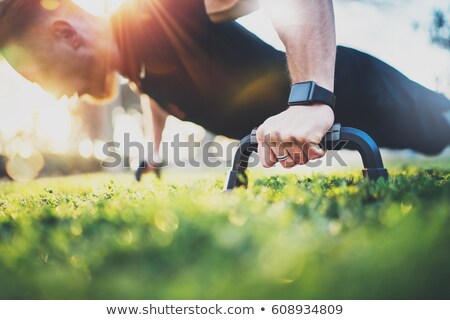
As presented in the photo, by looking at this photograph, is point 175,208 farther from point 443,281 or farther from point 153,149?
point 153,149

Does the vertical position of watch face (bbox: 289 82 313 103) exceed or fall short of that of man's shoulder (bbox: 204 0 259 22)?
it falls short

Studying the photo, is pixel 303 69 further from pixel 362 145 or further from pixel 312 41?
pixel 362 145

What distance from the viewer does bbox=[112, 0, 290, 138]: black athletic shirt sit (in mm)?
2861

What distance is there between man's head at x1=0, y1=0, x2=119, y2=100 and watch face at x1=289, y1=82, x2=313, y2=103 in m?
2.17

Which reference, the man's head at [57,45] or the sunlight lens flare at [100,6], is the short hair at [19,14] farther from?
the sunlight lens flare at [100,6]

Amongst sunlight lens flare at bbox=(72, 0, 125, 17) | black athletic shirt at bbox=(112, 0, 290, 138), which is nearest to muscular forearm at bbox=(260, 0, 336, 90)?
black athletic shirt at bbox=(112, 0, 290, 138)

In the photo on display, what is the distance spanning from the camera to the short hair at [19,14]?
9.73 ft

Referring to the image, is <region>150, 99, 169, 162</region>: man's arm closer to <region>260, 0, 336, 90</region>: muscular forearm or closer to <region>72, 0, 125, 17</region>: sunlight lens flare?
<region>72, 0, 125, 17</region>: sunlight lens flare

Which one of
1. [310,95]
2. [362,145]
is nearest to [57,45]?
[310,95]

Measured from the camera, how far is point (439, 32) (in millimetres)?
2834

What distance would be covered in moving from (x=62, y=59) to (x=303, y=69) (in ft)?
7.83

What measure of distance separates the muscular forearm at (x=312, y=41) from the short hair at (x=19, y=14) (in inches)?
87.1
